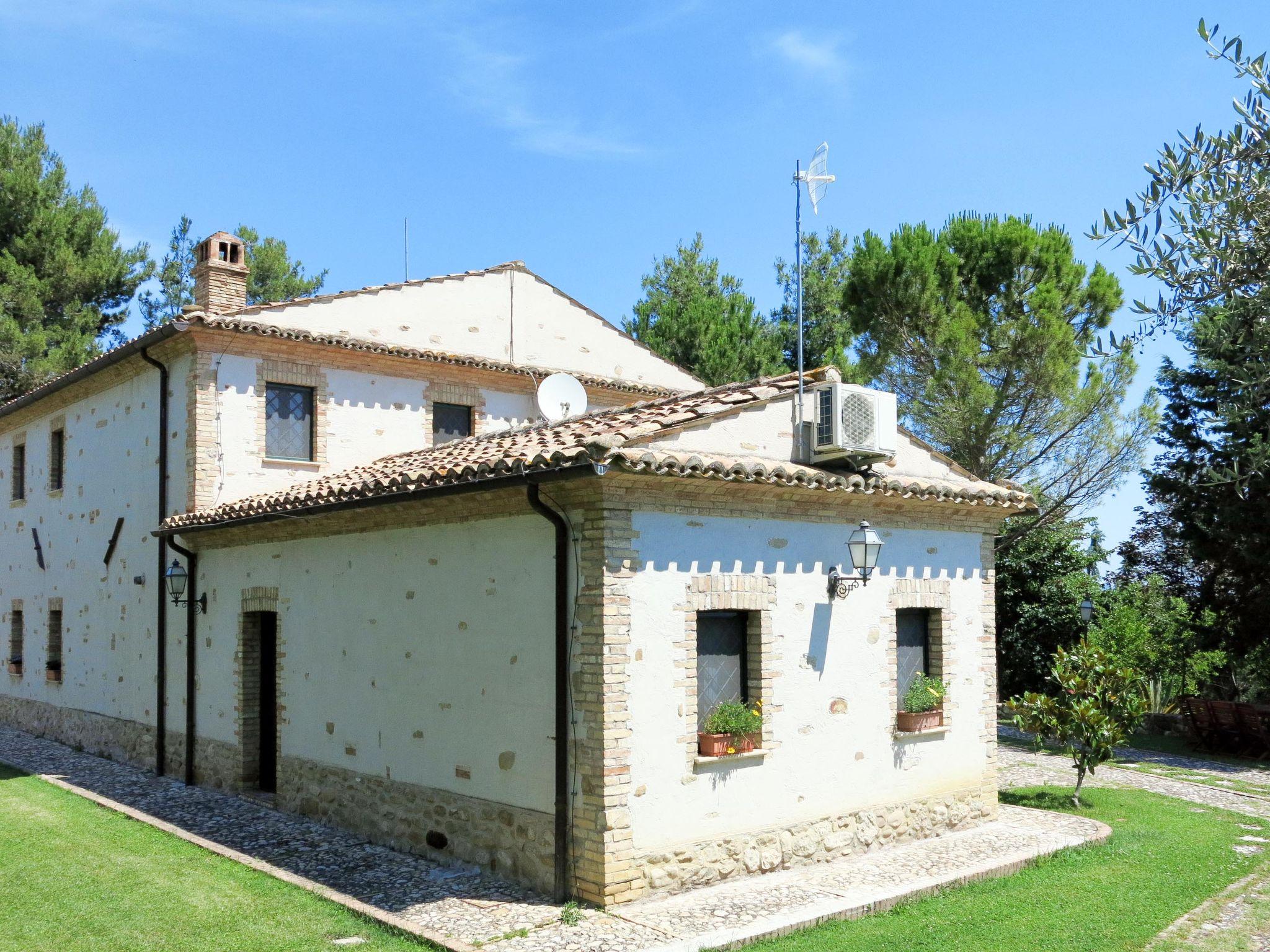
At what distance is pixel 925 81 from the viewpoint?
6641 millimetres

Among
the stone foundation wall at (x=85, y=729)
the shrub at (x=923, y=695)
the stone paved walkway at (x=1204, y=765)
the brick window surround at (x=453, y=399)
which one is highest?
the brick window surround at (x=453, y=399)

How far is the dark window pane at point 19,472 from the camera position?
18.4 m

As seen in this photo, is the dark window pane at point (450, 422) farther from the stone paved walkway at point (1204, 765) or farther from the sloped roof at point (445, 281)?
the stone paved walkway at point (1204, 765)

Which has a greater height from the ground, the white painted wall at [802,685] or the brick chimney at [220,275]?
the brick chimney at [220,275]

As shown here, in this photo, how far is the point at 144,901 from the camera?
7.78 m

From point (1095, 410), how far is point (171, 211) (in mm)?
27473

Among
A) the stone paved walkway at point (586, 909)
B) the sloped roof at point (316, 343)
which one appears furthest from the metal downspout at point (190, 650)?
the sloped roof at point (316, 343)

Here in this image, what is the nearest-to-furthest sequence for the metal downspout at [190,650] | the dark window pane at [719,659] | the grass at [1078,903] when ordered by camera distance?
the grass at [1078,903] < the dark window pane at [719,659] < the metal downspout at [190,650]

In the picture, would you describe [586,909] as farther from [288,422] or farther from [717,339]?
[717,339]

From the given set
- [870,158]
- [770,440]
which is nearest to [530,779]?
[770,440]

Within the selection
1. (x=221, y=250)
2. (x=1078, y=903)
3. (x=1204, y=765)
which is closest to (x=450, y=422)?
(x=221, y=250)

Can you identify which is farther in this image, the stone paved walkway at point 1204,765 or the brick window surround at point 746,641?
the stone paved walkway at point 1204,765

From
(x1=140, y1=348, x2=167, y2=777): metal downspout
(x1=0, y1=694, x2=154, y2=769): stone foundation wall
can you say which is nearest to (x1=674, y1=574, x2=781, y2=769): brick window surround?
(x1=140, y1=348, x2=167, y2=777): metal downspout

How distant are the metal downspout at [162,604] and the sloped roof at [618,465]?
165cm
